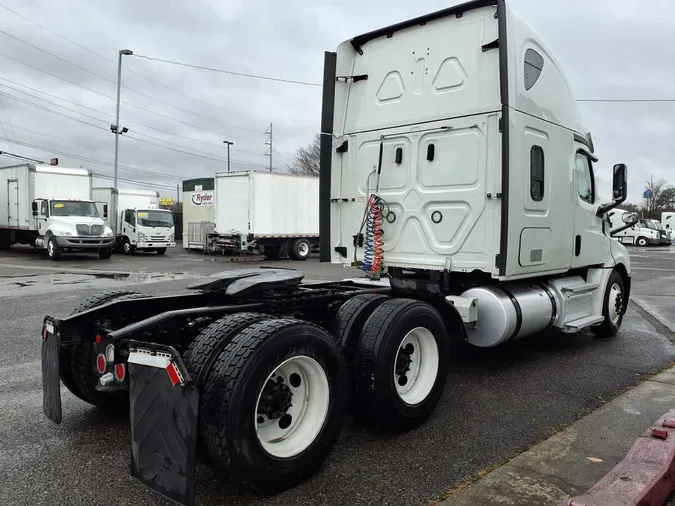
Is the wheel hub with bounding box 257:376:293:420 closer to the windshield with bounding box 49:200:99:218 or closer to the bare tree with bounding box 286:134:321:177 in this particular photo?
the windshield with bounding box 49:200:99:218

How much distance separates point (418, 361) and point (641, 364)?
131 inches

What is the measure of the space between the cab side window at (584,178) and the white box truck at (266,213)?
1628 cm

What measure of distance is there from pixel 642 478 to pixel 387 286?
10.7ft

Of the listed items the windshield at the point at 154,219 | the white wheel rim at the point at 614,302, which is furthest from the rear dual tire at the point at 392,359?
the windshield at the point at 154,219

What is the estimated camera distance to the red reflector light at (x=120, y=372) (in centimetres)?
330

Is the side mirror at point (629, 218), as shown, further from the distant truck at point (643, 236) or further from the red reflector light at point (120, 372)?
the distant truck at point (643, 236)

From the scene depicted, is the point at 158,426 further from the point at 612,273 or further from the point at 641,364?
the point at 612,273

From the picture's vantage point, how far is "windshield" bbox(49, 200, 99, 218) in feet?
70.2

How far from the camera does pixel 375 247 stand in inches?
225

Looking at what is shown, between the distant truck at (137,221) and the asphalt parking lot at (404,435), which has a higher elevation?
the distant truck at (137,221)

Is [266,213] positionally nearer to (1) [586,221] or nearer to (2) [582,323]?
(1) [586,221]

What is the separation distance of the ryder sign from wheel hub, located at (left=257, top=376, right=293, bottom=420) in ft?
83.2

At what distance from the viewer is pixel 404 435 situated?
3.91 m

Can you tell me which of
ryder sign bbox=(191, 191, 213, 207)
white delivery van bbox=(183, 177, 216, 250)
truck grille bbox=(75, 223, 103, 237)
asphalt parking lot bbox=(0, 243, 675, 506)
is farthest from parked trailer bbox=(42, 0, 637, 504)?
ryder sign bbox=(191, 191, 213, 207)
